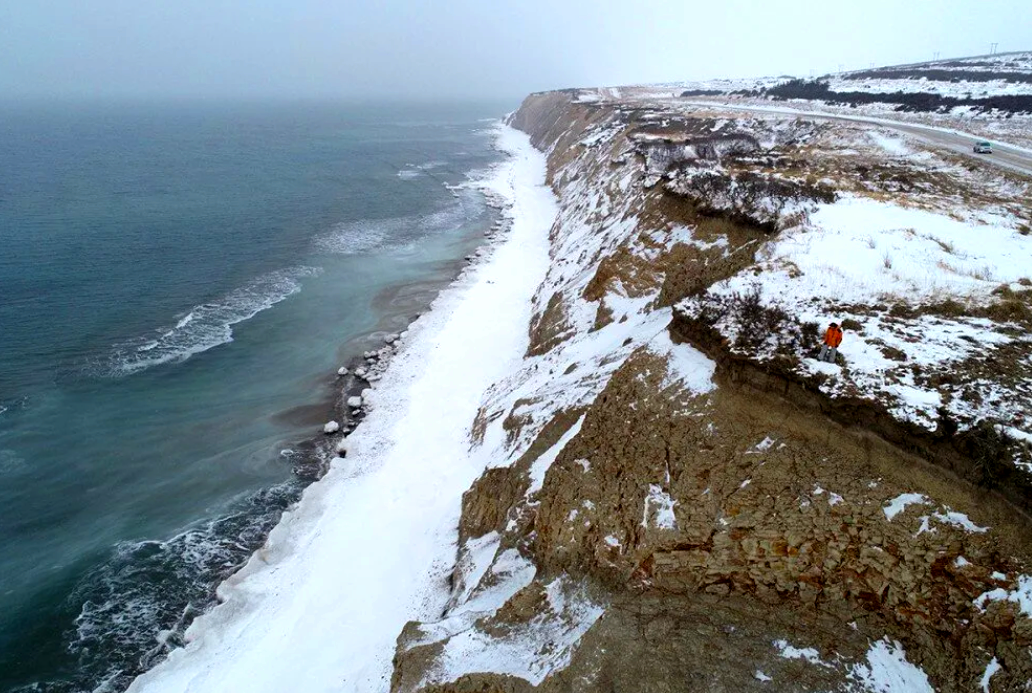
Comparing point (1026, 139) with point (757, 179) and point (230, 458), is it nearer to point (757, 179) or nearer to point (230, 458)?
point (757, 179)

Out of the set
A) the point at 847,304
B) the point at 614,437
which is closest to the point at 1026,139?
the point at 847,304

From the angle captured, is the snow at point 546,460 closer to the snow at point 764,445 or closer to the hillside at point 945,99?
the snow at point 764,445

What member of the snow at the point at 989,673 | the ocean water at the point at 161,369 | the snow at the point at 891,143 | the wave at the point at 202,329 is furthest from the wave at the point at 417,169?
the snow at the point at 989,673

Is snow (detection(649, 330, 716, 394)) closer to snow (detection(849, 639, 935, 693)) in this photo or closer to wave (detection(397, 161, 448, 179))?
snow (detection(849, 639, 935, 693))

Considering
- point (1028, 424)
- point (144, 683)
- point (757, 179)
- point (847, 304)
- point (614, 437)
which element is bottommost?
point (144, 683)

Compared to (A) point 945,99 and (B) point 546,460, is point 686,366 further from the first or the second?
(A) point 945,99

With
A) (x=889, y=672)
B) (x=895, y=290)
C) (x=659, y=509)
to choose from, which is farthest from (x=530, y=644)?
(x=895, y=290)

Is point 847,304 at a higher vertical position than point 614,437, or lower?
higher

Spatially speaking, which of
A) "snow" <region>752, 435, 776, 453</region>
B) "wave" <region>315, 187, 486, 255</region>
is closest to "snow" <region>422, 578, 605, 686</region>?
"snow" <region>752, 435, 776, 453</region>
